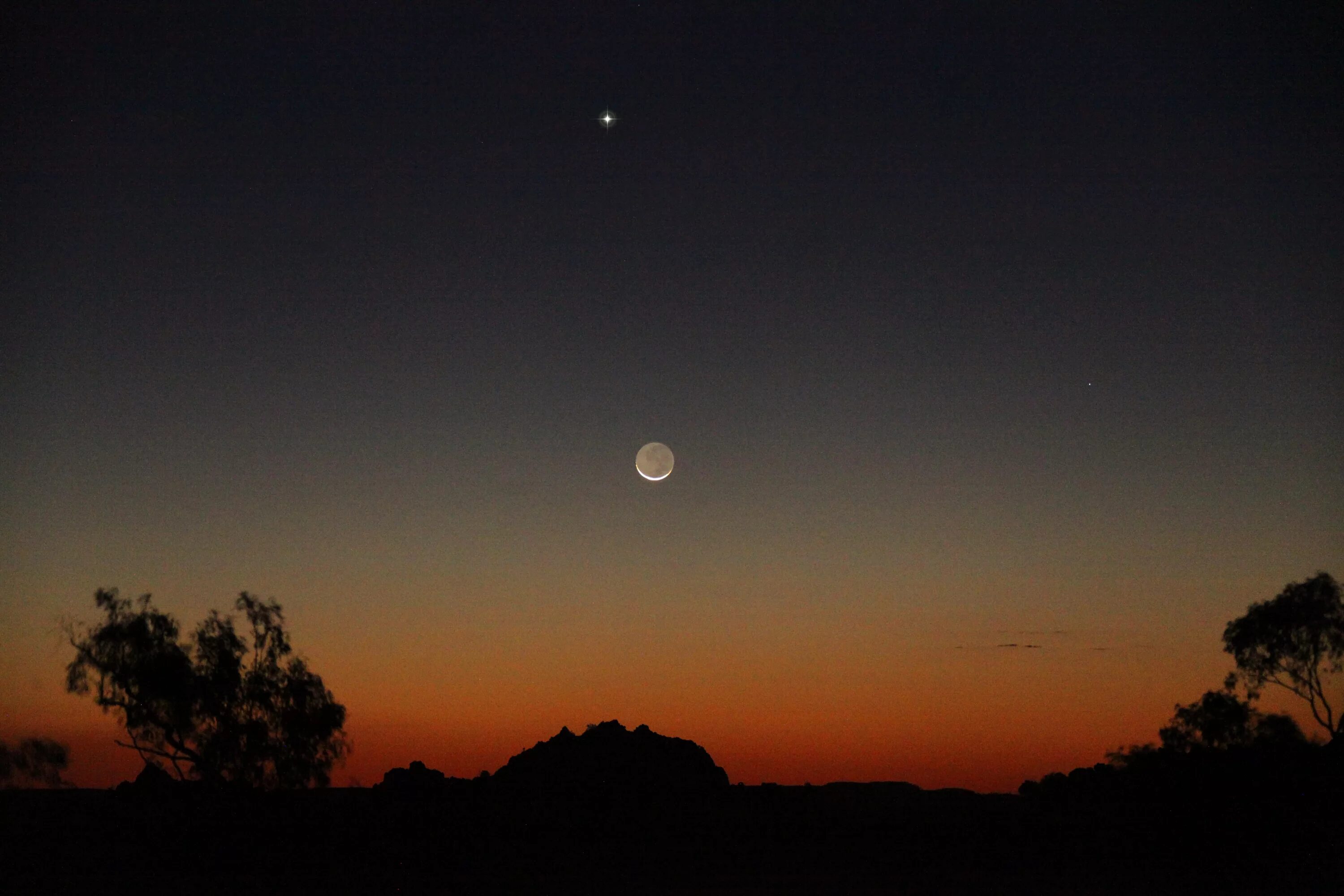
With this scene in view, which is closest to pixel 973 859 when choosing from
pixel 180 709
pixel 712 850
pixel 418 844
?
pixel 712 850

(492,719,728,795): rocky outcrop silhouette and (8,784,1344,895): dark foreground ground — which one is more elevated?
(492,719,728,795): rocky outcrop silhouette

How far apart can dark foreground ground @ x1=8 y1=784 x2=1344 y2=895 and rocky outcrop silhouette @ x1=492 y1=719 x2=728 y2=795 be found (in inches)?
286

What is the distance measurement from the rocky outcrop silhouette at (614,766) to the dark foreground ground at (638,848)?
7.25 metres

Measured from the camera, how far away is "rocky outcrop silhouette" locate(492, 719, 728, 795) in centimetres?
7206

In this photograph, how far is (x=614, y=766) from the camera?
74438 mm

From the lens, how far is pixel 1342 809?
4994 centimetres

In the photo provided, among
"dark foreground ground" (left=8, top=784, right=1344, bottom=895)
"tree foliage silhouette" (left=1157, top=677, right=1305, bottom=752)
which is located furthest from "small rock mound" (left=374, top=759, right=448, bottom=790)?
"tree foliage silhouette" (left=1157, top=677, right=1305, bottom=752)

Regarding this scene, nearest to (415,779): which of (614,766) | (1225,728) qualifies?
(614,766)

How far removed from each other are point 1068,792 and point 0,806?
55524 millimetres

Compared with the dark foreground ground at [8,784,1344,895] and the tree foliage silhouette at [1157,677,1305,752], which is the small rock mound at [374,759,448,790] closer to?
the dark foreground ground at [8,784,1344,895]

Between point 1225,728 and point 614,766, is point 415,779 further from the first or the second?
point 1225,728

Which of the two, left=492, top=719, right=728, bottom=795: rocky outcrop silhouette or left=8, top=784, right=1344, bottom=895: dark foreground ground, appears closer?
left=8, top=784, right=1344, bottom=895: dark foreground ground

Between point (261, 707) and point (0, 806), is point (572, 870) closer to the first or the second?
point (261, 707)

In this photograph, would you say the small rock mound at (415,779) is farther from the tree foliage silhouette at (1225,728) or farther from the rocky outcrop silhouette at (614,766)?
the tree foliage silhouette at (1225,728)
